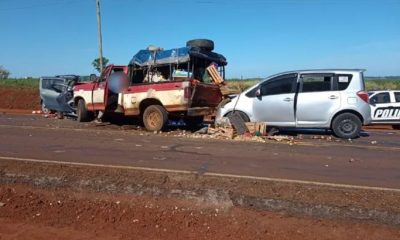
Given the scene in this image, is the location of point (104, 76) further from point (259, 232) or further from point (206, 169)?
point (259, 232)

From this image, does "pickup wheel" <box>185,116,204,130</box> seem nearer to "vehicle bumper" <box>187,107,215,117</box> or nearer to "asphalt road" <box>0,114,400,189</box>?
"vehicle bumper" <box>187,107,215,117</box>

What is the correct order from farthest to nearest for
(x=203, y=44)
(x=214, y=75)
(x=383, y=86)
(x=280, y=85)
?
(x=383, y=86) → (x=203, y=44) → (x=214, y=75) → (x=280, y=85)

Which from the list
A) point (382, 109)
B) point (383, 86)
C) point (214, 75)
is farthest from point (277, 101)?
point (383, 86)

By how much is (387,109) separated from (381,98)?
1.70ft

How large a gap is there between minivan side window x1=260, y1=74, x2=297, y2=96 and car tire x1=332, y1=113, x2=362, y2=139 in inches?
62.8

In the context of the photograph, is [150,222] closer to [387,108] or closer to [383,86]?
[387,108]

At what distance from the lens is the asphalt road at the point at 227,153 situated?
8438mm

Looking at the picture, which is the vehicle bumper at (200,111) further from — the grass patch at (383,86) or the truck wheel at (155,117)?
the grass patch at (383,86)

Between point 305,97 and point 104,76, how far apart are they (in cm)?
716

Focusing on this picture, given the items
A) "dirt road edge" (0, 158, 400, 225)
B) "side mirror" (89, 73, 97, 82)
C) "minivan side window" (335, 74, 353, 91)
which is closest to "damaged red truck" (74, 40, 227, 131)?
"side mirror" (89, 73, 97, 82)

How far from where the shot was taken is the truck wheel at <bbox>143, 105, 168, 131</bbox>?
49.9 feet

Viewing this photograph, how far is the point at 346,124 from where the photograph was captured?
14164mm

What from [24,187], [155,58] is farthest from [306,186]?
[155,58]

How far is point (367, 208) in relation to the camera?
6.08 m
